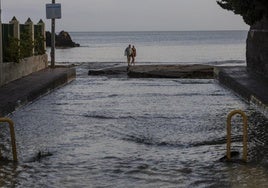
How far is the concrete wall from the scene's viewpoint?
22.2 m

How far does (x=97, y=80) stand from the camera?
30.1 m

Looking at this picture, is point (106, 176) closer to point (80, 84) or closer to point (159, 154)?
point (159, 154)

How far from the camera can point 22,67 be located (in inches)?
1012

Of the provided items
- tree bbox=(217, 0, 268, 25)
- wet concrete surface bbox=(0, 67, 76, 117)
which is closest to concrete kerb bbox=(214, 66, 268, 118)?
tree bbox=(217, 0, 268, 25)

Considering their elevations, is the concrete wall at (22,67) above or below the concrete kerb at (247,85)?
above

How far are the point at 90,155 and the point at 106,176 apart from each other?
163cm

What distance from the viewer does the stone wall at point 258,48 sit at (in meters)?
25.6

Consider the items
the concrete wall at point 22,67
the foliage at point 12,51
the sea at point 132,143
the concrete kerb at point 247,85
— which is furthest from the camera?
the foliage at point 12,51

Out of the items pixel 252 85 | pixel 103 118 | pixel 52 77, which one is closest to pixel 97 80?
pixel 52 77

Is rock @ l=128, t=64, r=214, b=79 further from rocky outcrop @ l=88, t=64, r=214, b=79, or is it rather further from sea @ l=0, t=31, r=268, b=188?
sea @ l=0, t=31, r=268, b=188

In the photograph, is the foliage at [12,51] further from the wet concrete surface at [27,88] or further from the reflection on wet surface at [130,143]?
the reflection on wet surface at [130,143]

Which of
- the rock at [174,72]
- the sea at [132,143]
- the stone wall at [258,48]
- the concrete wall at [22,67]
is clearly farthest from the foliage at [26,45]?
the stone wall at [258,48]

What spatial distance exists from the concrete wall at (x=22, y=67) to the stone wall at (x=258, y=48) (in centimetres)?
941

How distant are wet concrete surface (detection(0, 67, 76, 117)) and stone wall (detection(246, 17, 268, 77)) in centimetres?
811
